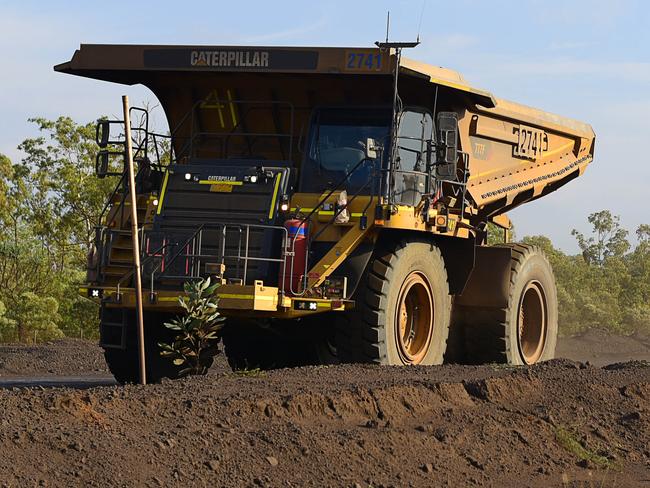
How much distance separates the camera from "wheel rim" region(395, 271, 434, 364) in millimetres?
14320

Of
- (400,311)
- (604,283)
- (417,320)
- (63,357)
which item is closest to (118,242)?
(400,311)

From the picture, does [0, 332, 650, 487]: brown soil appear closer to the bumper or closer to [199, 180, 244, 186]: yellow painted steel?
the bumper

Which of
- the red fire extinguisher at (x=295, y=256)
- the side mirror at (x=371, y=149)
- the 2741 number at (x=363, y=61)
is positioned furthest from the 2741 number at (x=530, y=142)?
the red fire extinguisher at (x=295, y=256)

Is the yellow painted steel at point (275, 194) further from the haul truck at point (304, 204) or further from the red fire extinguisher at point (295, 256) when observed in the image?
the red fire extinguisher at point (295, 256)

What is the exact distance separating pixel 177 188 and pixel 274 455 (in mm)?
5689

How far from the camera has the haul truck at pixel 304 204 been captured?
520 inches

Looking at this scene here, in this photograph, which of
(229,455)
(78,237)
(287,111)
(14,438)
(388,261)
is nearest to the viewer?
(14,438)

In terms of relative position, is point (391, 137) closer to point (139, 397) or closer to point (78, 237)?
point (139, 397)

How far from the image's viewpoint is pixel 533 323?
A: 17875 mm

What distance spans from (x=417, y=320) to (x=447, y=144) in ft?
6.86

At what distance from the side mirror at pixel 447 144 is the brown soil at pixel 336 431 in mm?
2447

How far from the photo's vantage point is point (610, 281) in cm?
3819

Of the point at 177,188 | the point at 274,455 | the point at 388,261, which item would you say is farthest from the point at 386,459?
the point at 177,188

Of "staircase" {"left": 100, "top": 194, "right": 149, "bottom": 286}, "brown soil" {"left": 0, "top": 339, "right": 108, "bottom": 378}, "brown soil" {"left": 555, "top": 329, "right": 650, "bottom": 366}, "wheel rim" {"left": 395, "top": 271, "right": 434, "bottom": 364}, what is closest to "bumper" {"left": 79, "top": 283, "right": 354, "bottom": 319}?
"staircase" {"left": 100, "top": 194, "right": 149, "bottom": 286}
